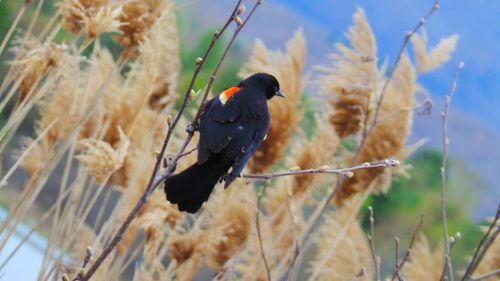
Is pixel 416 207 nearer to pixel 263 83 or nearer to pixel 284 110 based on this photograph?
pixel 284 110

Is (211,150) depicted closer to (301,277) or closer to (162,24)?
(162,24)

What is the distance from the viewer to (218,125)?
3.57 ft

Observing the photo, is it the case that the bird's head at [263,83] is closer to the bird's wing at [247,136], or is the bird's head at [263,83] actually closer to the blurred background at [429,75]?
the bird's wing at [247,136]

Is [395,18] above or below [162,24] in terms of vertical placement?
above

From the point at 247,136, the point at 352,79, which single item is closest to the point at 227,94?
the point at 247,136

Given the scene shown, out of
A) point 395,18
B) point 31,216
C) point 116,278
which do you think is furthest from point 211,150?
point 31,216

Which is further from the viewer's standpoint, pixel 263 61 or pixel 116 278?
pixel 263 61

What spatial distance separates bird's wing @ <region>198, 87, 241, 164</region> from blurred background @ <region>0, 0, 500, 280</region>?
3.51 m

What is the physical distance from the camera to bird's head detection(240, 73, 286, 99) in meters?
1.43

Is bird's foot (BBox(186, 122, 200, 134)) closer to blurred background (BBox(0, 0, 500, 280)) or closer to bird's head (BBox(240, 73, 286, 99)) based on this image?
bird's head (BBox(240, 73, 286, 99))

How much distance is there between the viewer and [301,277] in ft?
20.4

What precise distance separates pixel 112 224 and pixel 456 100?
4202 mm

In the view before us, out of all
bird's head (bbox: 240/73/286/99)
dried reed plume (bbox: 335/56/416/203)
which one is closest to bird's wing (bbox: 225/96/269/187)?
bird's head (bbox: 240/73/286/99)

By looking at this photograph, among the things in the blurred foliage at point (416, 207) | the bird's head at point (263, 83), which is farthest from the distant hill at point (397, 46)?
the bird's head at point (263, 83)
